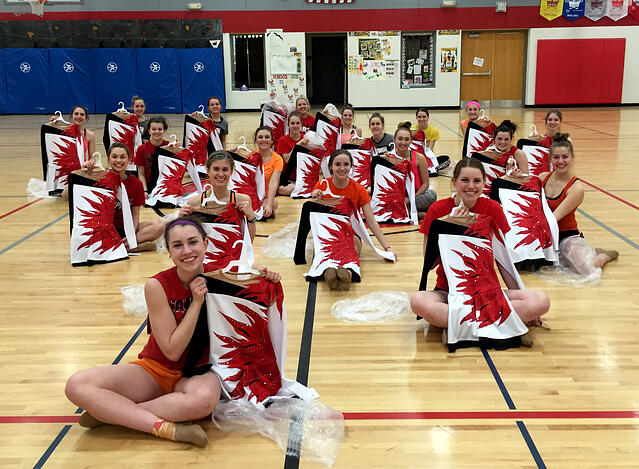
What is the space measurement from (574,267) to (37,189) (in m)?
7.63

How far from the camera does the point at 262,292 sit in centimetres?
338

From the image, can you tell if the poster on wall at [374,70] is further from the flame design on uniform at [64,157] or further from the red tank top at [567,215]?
the red tank top at [567,215]

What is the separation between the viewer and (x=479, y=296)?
420cm

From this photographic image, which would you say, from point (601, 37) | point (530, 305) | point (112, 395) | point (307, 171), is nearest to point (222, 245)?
point (112, 395)

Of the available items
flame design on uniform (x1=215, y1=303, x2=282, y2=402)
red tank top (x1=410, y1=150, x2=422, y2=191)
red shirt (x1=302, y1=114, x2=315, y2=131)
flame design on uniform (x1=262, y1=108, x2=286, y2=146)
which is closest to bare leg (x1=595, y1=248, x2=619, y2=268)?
red tank top (x1=410, y1=150, x2=422, y2=191)

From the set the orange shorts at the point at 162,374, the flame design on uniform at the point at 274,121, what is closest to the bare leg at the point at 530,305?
the orange shorts at the point at 162,374

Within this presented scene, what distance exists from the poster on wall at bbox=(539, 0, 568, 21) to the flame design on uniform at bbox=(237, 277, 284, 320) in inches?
812

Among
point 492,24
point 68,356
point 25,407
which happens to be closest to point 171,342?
point 25,407

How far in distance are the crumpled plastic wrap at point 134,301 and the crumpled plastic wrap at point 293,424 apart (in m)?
1.80

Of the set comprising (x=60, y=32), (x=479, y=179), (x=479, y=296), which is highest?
(x=60, y=32)

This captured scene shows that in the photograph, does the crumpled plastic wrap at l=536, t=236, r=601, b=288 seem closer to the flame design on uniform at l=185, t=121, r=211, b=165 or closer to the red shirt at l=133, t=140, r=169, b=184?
the red shirt at l=133, t=140, r=169, b=184

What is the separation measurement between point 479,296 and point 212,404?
6.35 ft

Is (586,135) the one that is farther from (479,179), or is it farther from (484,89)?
(479,179)

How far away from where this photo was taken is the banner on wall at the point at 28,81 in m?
21.1
